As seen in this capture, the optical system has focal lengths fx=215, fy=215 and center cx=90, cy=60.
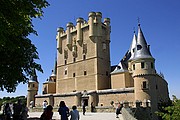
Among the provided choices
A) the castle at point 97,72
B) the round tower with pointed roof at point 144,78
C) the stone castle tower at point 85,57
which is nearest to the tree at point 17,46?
the round tower with pointed roof at point 144,78

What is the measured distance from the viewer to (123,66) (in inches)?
1587

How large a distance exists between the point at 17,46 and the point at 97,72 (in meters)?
30.0

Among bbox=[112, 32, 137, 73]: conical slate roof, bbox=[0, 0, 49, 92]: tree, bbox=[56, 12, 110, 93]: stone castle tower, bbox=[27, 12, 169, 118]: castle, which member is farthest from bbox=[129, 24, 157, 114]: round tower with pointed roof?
bbox=[0, 0, 49, 92]: tree

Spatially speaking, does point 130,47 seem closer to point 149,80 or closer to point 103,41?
point 103,41

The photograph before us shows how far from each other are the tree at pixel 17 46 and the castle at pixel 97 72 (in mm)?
19701

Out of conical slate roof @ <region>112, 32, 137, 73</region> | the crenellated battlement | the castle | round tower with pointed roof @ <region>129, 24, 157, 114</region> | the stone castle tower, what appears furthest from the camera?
the crenellated battlement

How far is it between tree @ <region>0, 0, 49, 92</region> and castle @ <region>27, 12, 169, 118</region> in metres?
19.7

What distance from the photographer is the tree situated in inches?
326

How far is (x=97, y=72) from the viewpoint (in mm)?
41031

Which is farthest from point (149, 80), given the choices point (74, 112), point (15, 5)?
point (15, 5)

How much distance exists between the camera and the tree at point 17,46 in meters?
8.28

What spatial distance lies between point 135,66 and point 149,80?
2972 millimetres

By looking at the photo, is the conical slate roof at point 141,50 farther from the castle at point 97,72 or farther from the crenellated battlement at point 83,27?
the crenellated battlement at point 83,27

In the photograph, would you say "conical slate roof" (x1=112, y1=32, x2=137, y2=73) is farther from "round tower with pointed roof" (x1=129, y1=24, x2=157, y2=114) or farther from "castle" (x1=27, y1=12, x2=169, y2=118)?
"round tower with pointed roof" (x1=129, y1=24, x2=157, y2=114)
